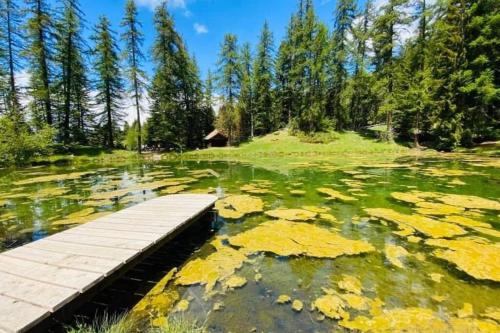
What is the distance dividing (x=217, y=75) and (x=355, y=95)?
17.0 m

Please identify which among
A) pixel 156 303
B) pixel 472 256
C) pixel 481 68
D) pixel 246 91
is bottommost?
pixel 156 303

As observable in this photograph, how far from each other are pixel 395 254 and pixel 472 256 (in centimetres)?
107

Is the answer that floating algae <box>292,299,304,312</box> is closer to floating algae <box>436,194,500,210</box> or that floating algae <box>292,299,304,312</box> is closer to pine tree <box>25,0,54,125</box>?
floating algae <box>436,194,500,210</box>

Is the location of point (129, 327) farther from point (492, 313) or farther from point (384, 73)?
point (384, 73)

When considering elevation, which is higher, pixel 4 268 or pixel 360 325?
pixel 4 268

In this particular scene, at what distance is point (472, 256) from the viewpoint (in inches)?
151

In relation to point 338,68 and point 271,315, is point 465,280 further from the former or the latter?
point 338,68

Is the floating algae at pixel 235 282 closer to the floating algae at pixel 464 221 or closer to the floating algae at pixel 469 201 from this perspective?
the floating algae at pixel 464 221

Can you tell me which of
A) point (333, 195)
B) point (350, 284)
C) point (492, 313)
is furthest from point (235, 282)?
point (333, 195)

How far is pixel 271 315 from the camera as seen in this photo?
277cm

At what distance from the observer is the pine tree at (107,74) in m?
26.5

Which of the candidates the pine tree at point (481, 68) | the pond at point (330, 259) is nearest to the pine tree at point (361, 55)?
the pine tree at point (481, 68)

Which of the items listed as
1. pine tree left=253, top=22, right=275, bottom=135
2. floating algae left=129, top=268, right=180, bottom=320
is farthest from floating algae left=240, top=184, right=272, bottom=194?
pine tree left=253, top=22, right=275, bottom=135

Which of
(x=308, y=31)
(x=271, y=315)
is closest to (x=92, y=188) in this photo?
(x=271, y=315)
